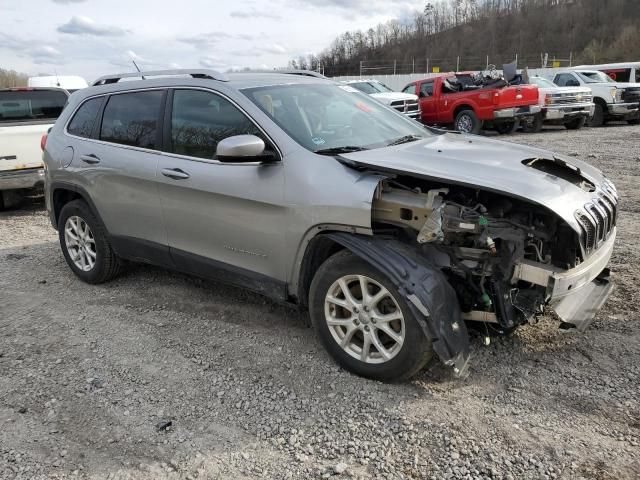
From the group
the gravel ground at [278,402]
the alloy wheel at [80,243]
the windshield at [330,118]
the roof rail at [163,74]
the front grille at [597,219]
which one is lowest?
the gravel ground at [278,402]

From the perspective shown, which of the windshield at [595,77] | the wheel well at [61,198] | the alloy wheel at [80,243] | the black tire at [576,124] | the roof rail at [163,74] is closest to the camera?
the roof rail at [163,74]

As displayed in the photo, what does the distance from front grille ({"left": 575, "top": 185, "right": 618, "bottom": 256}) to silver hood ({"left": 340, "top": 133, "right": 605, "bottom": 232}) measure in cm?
5

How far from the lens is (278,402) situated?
321 cm

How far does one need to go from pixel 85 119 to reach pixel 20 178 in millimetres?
3503

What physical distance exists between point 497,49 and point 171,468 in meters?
90.2

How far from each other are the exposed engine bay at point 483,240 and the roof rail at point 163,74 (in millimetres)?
1647

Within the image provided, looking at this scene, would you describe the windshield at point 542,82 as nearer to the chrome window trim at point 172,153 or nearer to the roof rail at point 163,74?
the roof rail at point 163,74

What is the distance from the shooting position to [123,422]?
10.1 feet

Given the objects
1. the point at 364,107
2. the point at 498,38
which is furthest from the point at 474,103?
the point at 498,38

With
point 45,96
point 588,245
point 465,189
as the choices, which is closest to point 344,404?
point 465,189

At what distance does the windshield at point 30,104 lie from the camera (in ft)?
27.8

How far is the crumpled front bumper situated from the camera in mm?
2982

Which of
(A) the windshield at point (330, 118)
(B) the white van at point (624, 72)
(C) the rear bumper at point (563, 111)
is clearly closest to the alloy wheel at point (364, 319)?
(A) the windshield at point (330, 118)

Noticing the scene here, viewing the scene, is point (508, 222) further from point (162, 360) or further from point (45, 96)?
point (45, 96)
